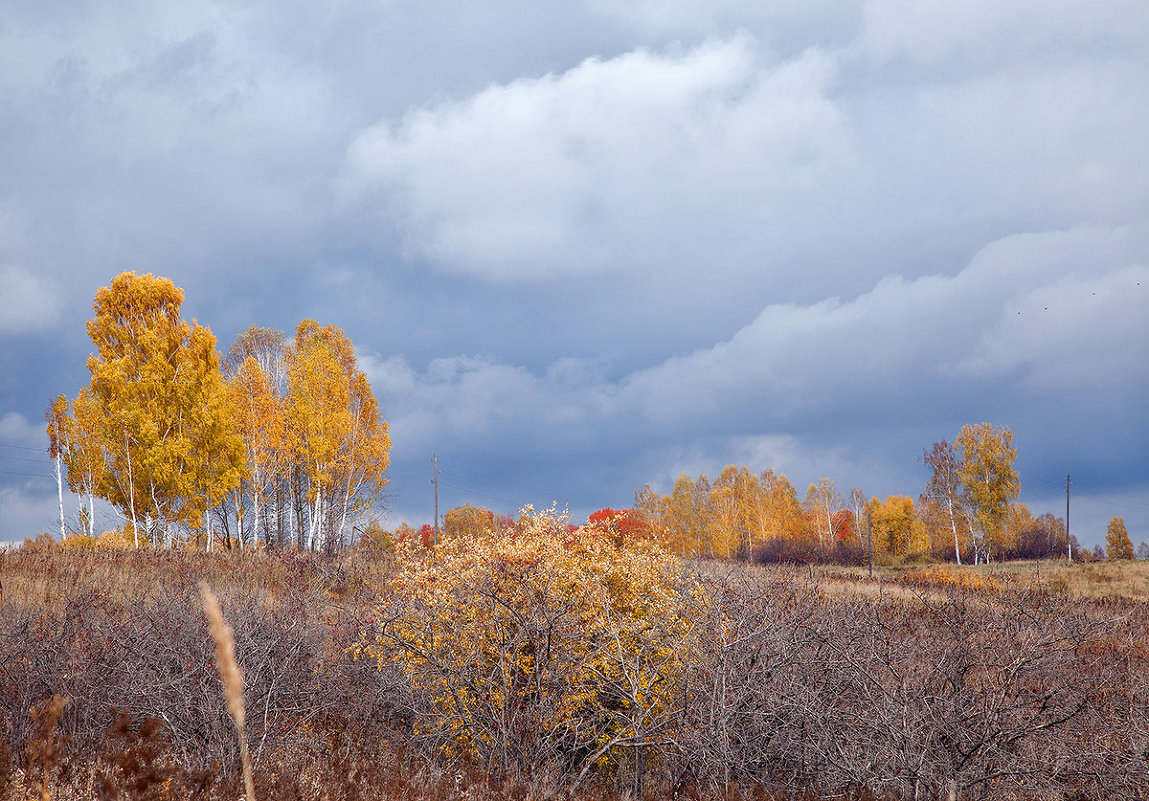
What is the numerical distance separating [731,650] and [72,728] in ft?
21.1

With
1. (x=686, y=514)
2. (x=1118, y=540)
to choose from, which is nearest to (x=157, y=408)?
(x=686, y=514)

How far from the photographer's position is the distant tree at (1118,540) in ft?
A: 237

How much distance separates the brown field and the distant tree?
78.3 metres

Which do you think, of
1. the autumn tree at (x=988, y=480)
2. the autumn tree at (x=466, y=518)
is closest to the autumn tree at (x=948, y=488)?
the autumn tree at (x=988, y=480)

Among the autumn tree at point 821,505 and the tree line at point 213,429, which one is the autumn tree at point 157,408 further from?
the autumn tree at point 821,505

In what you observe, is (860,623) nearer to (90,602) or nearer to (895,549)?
(90,602)

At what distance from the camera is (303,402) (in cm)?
3056

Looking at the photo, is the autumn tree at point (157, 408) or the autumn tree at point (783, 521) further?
the autumn tree at point (783, 521)

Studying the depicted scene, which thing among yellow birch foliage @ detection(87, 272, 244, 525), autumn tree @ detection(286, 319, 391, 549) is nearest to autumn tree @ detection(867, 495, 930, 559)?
autumn tree @ detection(286, 319, 391, 549)

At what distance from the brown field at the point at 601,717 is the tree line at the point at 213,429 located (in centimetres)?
Answer: 1676

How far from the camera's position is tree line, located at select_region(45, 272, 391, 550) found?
25.0m

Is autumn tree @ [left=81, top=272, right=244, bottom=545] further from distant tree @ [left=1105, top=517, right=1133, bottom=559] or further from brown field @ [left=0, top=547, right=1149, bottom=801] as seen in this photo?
distant tree @ [left=1105, top=517, right=1133, bottom=559]

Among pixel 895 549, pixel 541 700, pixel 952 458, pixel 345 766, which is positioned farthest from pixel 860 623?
pixel 895 549

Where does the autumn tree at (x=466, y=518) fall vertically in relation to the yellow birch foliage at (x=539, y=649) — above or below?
above
